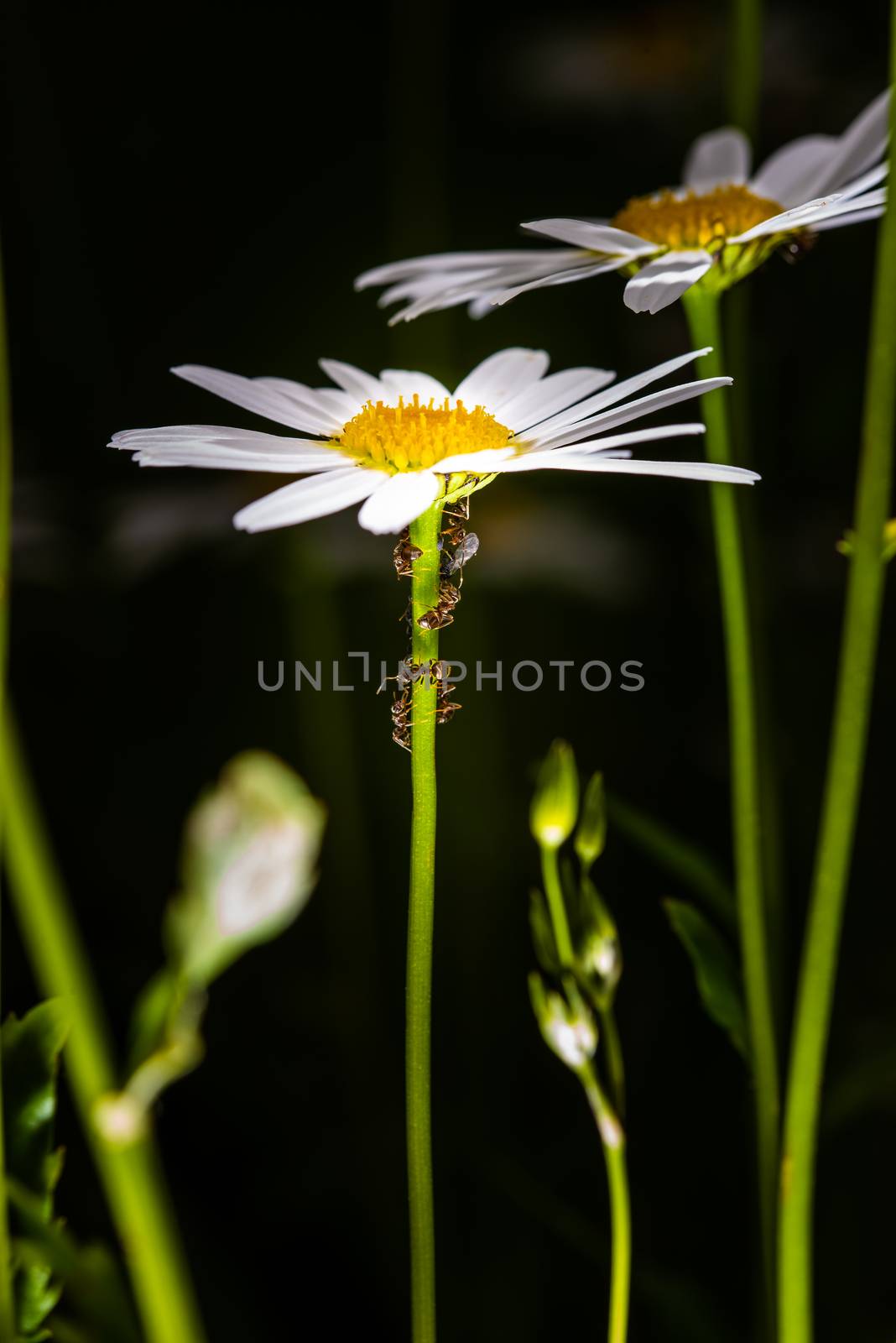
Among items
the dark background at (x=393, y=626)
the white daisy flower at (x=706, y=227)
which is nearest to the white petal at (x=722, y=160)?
the white daisy flower at (x=706, y=227)

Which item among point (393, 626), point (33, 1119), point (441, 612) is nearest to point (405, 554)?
point (441, 612)

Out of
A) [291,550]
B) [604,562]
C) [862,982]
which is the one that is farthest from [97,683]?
[862,982]

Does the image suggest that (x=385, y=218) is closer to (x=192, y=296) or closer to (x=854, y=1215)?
(x=192, y=296)

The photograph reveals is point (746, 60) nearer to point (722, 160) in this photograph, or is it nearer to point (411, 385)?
point (722, 160)

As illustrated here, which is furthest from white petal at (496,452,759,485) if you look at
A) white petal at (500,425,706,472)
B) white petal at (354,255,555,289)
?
white petal at (354,255,555,289)

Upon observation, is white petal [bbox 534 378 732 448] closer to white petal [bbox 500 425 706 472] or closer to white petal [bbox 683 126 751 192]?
white petal [bbox 500 425 706 472]
